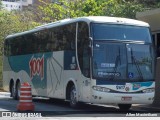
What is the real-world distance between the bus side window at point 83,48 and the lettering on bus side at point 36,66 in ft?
15.4

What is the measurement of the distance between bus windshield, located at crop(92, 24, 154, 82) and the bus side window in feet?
1.24

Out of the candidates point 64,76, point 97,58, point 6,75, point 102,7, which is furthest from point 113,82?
point 102,7

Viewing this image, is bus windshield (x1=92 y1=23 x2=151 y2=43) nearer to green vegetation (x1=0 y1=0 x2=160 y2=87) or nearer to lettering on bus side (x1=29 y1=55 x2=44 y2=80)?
lettering on bus side (x1=29 y1=55 x2=44 y2=80)

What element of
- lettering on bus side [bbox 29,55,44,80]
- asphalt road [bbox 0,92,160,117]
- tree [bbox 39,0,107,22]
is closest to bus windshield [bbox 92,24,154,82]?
asphalt road [bbox 0,92,160,117]

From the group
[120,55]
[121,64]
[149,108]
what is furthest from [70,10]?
[121,64]

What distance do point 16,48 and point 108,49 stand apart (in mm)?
10477

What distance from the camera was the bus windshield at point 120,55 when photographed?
16.1 metres

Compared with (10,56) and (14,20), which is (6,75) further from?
(14,20)

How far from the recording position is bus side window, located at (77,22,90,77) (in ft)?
53.9

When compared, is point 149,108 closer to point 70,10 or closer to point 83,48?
point 83,48

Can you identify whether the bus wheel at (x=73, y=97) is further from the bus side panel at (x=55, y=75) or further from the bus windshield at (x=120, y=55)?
the bus windshield at (x=120, y=55)

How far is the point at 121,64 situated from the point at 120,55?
13.5 inches

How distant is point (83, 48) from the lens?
16.8 metres

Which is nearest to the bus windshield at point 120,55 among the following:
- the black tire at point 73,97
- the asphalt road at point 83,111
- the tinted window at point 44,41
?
the asphalt road at point 83,111
